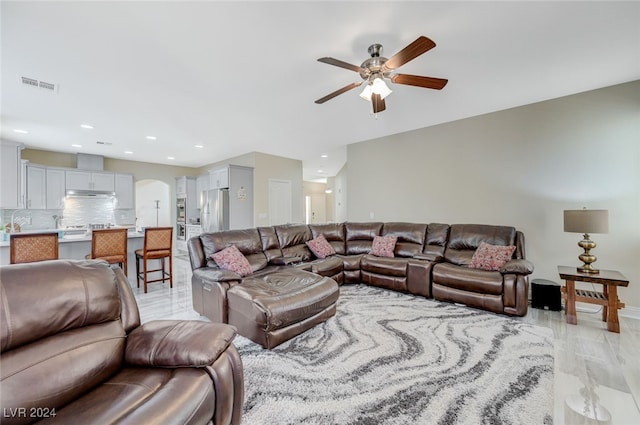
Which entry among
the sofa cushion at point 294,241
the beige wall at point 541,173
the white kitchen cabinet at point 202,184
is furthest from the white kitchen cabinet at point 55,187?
the beige wall at point 541,173

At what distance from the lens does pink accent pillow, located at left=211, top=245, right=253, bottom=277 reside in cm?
302

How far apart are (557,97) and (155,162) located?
361 inches

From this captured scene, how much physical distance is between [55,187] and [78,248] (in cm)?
348

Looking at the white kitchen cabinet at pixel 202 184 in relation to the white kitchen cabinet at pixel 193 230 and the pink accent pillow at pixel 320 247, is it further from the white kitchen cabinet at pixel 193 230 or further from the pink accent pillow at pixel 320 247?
the pink accent pillow at pixel 320 247

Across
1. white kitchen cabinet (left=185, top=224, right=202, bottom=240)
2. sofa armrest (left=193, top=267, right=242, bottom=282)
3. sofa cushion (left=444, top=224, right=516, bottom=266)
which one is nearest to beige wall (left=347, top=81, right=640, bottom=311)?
sofa cushion (left=444, top=224, right=516, bottom=266)

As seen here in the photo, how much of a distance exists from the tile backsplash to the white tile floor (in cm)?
466

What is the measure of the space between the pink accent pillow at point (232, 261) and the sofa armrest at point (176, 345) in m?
1.62

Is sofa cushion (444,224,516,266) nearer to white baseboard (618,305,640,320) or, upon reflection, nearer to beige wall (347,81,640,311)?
beige wall (347,81,640,311)

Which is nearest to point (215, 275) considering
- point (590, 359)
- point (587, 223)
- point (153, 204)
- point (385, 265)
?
point (385, 265)

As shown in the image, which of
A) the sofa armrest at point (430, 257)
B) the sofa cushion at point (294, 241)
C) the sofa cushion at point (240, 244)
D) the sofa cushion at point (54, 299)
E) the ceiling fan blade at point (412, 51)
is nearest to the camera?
the sofa cushion at point (54, 299)

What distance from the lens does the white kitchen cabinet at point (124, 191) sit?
6645 mm

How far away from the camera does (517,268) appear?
2922mm

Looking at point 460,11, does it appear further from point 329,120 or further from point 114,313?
point 114,313

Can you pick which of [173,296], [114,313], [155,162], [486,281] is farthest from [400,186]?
[155,162]
